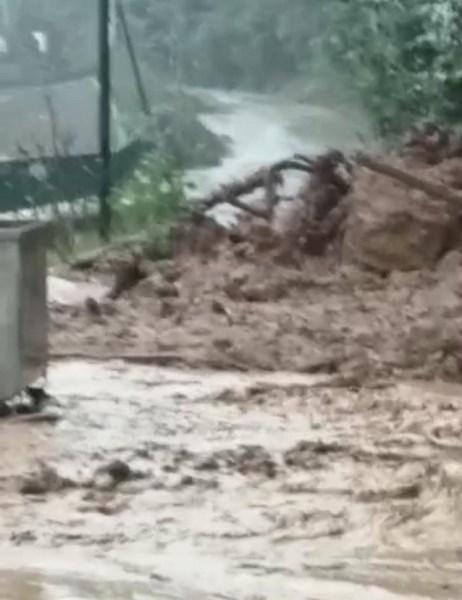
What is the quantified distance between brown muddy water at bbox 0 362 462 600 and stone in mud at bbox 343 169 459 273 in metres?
3.60

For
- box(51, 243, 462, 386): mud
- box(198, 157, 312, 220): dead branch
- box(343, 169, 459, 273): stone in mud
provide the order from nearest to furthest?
box(51, 243, 462, 386): mud, box(343, 169, 459, 273): stone in mud, box(198, 157, 312, 220): dead branch

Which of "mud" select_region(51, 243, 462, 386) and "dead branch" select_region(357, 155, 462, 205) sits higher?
"dead branch" select_region(357, 155, 462, 205)

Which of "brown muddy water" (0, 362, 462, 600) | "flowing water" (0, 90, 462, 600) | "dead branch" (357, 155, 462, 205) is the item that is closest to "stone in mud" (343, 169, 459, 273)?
"dead branch" (357, 155, 462, 205)

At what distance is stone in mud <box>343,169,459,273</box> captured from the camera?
9.70 meters

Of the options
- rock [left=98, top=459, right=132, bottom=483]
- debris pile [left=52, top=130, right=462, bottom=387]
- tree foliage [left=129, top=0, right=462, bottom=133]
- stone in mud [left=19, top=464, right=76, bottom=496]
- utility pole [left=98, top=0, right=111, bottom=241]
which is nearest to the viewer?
stone in mud [left=19, top=464, right=76, bottom=496]

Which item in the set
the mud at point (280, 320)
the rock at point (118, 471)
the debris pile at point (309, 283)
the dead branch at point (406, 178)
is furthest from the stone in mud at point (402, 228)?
the rock at point (118, 471)

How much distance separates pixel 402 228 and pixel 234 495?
18.2 feet

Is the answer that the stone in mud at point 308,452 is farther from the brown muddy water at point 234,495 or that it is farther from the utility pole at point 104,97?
the utility pole at point 104,97

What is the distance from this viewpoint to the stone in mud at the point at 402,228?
9695 mm

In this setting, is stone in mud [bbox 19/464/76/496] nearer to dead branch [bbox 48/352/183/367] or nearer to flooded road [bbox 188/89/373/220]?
dead branch [bbox 48/352/183/367]

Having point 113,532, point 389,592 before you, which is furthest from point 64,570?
point 389,592

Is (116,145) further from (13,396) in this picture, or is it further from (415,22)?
(13,396)

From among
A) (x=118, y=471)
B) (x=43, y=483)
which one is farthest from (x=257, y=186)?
(x=43, y=483)

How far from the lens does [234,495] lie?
4359 mm
